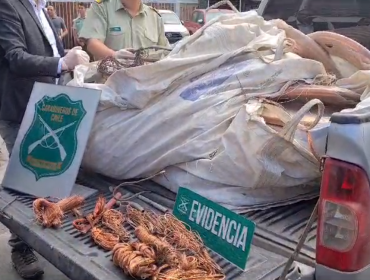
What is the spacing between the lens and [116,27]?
4414 mm

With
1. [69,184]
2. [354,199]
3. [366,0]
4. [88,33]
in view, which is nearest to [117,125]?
[69,184]

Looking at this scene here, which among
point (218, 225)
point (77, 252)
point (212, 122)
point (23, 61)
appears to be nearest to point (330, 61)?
point (212, 122)

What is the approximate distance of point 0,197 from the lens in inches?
113

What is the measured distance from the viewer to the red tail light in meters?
1.64

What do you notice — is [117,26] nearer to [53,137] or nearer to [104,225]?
[53,137]

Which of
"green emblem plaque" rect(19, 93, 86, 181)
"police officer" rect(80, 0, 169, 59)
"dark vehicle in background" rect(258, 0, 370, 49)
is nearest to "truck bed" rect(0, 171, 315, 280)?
"green emblem plaque" rect(19, 93, 86, 181)

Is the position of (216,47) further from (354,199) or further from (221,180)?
(354,199)

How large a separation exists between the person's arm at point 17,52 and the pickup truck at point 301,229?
3.07 ft

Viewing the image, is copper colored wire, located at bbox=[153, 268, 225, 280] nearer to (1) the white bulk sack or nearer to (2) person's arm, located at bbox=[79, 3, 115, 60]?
(1) the white bulk sack

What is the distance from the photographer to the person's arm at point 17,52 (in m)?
3.31

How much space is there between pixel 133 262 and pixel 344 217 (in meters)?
0.76

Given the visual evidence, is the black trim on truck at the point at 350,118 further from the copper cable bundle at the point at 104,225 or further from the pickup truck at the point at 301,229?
the copper cable bundle at the point at 104,225

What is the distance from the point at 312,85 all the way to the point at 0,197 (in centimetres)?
176

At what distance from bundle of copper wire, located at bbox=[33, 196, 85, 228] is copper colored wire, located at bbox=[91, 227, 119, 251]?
230 mm
